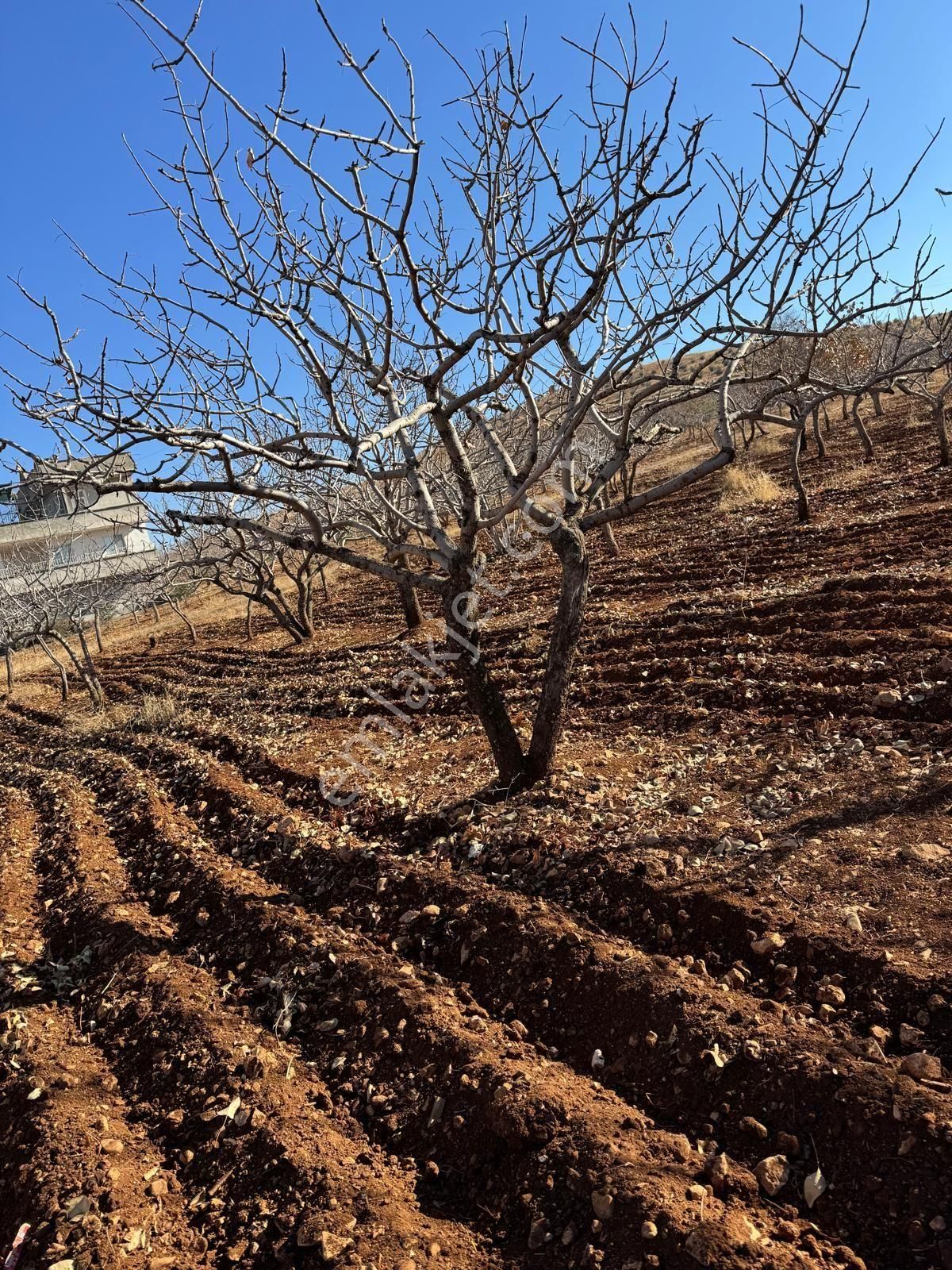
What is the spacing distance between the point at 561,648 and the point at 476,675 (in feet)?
1.63

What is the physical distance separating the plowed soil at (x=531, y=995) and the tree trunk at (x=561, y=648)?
230 mm

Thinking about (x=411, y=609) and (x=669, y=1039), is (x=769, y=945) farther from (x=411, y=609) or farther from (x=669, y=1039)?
(x=411, y=609)

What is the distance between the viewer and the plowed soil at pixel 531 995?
6.07 feet

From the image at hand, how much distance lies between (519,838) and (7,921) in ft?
9.96

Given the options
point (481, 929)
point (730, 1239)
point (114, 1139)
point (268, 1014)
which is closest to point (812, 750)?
point (481, 929)

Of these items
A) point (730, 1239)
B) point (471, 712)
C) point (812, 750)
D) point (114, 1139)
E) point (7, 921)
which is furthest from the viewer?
point (471, 712)

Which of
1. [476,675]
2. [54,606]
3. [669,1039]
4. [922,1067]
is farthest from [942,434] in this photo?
[54,606]

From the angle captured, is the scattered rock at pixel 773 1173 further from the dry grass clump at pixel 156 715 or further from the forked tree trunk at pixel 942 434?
the forked tree trunk at pixel 942 434

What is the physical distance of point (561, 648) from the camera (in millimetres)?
3996

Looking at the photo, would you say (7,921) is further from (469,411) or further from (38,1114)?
(469,411)

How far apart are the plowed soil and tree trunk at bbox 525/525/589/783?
9.1 inches

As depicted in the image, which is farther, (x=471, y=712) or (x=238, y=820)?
(x=471, y=712)

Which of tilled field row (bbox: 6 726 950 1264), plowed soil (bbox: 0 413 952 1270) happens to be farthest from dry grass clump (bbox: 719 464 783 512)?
tilled field row (bbox: 6 726 950 1264)

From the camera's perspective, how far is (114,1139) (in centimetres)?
237
